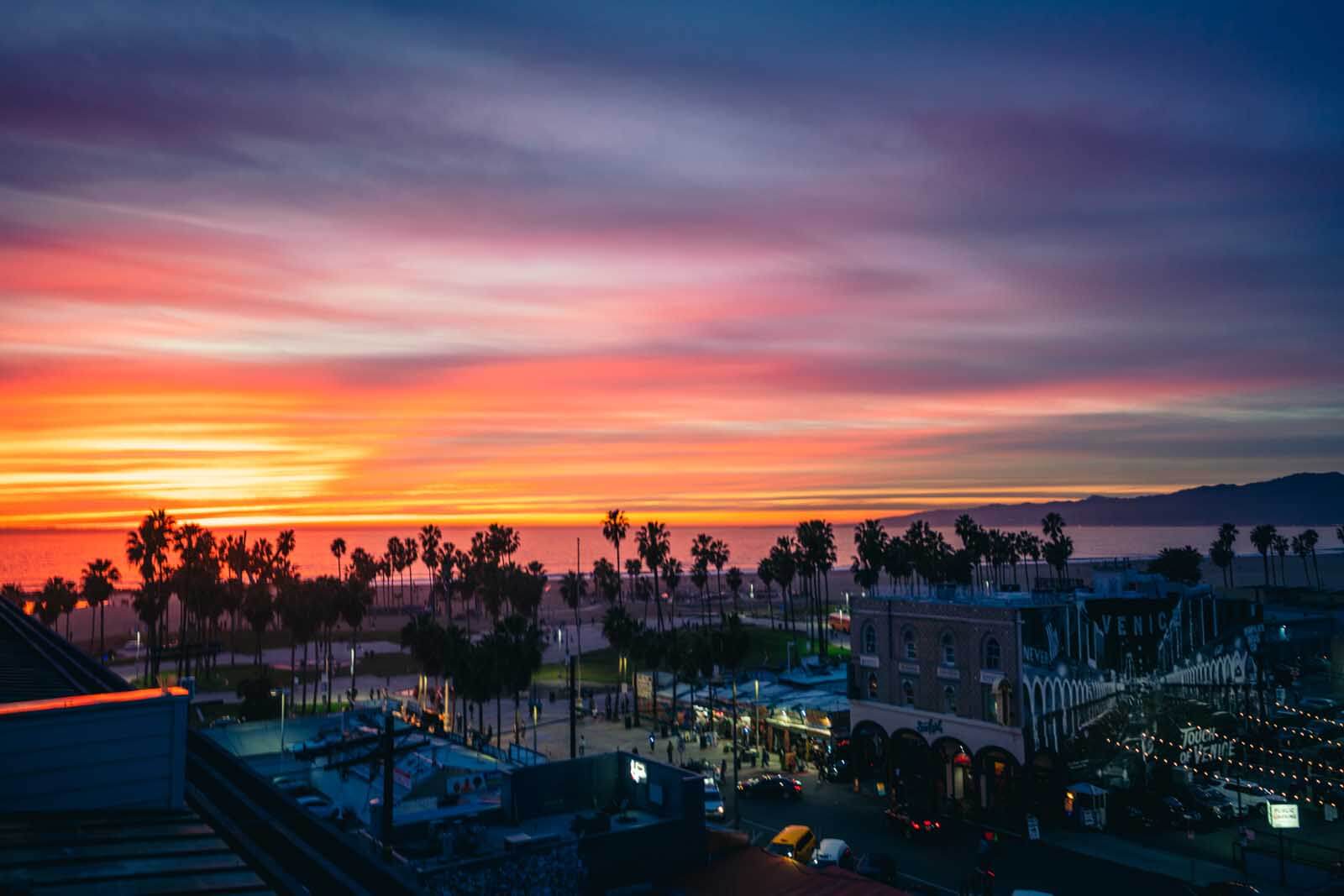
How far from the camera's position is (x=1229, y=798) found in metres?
48.1

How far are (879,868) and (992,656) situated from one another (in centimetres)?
1560

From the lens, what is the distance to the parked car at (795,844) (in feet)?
133

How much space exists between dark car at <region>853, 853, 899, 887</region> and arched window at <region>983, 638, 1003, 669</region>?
14.1 m

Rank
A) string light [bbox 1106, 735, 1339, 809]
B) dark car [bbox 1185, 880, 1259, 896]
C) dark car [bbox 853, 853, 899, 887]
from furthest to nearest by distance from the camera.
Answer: string light [bbox 1106, 735, 1339, 809] < dark car [bbox 853, 853, 899, 887] < dark car [bbox 1185, 880, 1259, 896]

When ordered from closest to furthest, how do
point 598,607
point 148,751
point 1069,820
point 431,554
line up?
point 148,751
point 1069,820
point 431,554
point 598,607

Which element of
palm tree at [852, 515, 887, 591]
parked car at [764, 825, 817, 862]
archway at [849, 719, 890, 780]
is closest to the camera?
parked car at [764, 825, 817, 862]

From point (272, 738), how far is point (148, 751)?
4553cm

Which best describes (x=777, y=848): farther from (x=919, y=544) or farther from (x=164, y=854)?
(x=919, y=544)

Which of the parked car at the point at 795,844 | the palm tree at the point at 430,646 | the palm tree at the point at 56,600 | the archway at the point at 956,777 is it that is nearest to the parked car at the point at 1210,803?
the archway at the point at 956,777

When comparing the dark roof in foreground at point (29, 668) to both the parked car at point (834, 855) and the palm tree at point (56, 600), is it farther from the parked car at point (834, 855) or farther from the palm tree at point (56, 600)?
the palm tree at point (56, 600)

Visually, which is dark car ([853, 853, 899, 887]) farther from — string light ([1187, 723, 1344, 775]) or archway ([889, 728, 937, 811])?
string light ([1187, 723, 1344, 775])

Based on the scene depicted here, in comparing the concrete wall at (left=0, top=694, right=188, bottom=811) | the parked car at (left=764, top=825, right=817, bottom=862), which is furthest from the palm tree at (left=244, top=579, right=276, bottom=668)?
the concrete wall at (left=0, top=694, right=188, bottom=811)

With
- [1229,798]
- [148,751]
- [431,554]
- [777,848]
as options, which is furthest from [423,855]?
[431,554]

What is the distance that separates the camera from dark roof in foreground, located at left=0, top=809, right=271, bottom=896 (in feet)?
29.2
